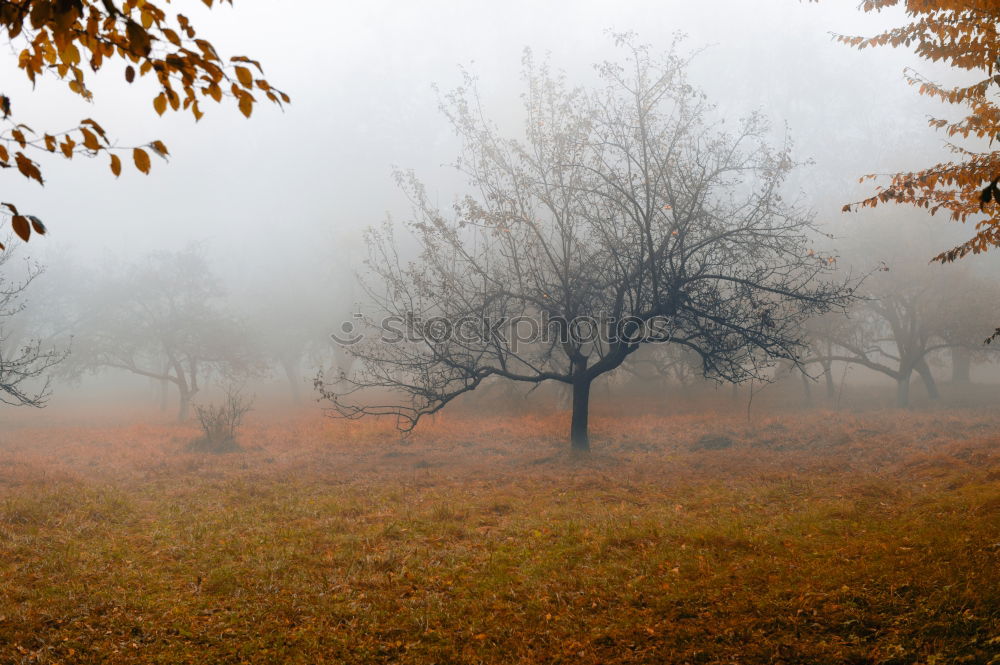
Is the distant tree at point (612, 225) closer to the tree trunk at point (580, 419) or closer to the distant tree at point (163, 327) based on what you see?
the tree trunk at point (580, 419)

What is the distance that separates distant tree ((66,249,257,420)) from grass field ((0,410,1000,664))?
20.7 meters

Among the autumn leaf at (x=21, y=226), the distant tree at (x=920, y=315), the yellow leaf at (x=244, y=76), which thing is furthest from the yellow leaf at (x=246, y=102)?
the distant tree at (x=920, y=315)

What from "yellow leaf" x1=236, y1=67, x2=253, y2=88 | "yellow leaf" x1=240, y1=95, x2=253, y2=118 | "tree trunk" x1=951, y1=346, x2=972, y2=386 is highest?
"yellow leaf" x1=236, y1=67, x2=253, y2=88

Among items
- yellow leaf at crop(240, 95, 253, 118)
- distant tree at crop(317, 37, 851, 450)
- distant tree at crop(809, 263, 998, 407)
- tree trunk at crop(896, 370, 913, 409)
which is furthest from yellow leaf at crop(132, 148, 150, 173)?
tree trunk at crop(896, 370, 913, 409)

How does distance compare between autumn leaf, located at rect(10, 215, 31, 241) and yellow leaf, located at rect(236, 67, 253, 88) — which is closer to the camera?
autumn leaf, located at rect(10, 215, 31, 241)

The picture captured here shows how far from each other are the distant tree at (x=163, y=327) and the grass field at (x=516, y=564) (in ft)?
67.9

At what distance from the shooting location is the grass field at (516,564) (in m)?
4.34

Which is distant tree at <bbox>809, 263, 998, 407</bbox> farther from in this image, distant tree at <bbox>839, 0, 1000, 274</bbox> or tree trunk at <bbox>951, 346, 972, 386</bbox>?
distant tree at <bbox>839, 0, 1000, 274</bbox>

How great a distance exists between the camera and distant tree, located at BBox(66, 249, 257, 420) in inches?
A: 1325

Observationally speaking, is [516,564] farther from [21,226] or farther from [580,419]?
[580,419]

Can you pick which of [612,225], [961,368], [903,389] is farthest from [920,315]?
[612,225]

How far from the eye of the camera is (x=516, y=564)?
6.34 meters

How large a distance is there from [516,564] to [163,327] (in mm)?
33728

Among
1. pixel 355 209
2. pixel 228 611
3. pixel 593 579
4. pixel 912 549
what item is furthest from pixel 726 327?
pixel 355 209
